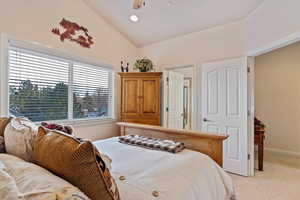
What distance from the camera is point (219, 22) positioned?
3.26 m

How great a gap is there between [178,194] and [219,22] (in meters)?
3.15

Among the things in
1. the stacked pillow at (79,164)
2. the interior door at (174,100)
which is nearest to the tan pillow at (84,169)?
the stacked pillow at (79,164)

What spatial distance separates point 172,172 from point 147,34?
3.36 m

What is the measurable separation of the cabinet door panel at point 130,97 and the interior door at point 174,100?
2.52 feet

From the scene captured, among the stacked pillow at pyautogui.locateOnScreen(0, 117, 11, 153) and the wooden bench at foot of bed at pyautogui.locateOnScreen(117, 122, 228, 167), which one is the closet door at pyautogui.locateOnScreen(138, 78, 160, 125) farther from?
the stacked pillow at pyautogui.locateOnScreen(0, 117, 11, 153)

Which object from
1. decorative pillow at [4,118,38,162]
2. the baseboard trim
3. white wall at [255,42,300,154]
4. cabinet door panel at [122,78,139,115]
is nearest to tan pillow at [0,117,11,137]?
decorative pillow at [4,118,38,162]

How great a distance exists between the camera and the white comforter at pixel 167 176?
1066 mm

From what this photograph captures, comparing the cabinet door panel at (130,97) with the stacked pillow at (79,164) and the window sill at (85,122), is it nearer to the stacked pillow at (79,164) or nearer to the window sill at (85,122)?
the window sill at (85,122)

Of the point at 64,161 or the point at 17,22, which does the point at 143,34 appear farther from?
the point at 64,161

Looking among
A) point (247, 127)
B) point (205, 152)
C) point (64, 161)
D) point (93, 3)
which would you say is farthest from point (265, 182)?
point (93, 3)

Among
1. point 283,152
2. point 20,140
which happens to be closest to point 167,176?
point 20,140

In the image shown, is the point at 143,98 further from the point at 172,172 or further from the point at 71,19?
the point at 172,172

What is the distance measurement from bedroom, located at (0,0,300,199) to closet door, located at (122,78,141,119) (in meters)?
0.30

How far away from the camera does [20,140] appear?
1.19m
